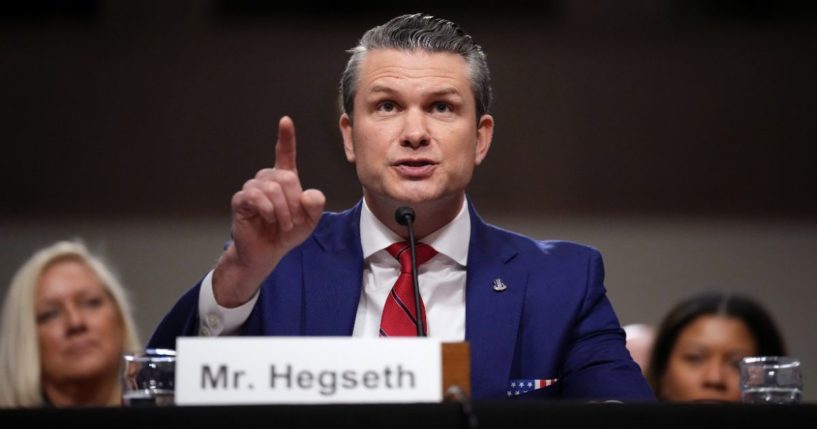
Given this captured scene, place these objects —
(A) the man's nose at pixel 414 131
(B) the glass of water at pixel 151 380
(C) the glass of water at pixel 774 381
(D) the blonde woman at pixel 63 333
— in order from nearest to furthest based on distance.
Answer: (B) the glass of water at pixel 151 380 < (C) the glass of water at pixel 774 381 < (A) the man's nose at pixel 414 131 < (D) the blonde woman at pixel 63 333

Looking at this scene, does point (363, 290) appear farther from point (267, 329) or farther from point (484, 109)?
point (484, 109)

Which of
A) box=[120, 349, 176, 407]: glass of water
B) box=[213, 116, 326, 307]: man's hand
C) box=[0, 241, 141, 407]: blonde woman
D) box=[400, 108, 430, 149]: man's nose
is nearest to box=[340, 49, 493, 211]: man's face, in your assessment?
box=[400, 108, 430, 149]: man's nose

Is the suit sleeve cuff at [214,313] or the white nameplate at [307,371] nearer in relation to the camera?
the white nameplate at [307,371]

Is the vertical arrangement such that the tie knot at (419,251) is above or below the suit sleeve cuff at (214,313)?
above

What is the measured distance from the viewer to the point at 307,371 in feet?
4.90

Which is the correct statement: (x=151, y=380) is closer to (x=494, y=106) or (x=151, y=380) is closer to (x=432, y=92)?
(x=432, y=92)

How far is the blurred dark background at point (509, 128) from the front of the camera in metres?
4.89

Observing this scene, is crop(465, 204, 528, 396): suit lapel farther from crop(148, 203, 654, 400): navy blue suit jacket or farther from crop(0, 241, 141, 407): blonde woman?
crop(0, 241, 141, 407): blonde woman

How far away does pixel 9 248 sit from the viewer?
483cm

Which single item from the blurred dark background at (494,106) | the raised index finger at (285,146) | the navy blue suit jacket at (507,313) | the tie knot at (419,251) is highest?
the blurred dark background at (494,106)

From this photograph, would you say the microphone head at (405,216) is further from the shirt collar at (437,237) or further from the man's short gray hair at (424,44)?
the man's short gray hair at (424,44)

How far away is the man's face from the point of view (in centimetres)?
238

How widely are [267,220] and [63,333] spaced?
6.03 feet

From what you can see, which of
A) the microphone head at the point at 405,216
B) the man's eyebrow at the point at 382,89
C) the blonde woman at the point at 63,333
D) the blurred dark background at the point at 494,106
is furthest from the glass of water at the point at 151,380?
the blurred dark background at the point at 494,106
